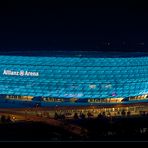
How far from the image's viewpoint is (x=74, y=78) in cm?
2567

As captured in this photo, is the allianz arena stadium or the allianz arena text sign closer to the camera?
the allianz arena stadium

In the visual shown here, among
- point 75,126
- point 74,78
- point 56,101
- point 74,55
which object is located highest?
point 74,55

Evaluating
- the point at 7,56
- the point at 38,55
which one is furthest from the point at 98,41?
the point at 7,56

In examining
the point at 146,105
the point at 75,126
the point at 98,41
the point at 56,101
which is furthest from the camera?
the point at 98,41

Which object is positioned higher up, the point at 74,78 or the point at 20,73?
the point at 20,73

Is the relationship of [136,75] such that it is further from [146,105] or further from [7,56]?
[7,56]

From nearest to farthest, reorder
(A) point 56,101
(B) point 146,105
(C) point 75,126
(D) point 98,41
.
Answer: (C) point 75,126 < (B) point 146,105 < (A) point 56,101 < (D) point 98,41

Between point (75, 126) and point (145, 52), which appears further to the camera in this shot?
point (145, 52)

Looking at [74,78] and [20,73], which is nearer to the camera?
[74,78]

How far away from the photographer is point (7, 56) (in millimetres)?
26750

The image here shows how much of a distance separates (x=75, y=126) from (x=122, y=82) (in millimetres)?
12569

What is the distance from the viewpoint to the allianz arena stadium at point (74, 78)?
2494 centimetres

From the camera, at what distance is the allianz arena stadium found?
24.9 meters

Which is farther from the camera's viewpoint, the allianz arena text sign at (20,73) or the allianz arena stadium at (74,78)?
the allianz arena text sign at (20,73)
